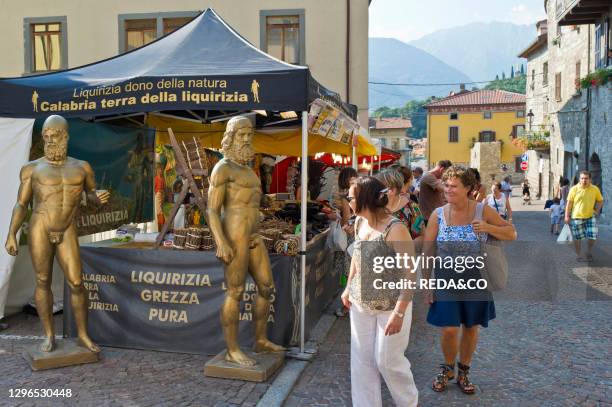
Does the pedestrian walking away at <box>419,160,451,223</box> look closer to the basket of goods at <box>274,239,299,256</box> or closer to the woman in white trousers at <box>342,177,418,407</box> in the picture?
the basket of goods at <box>274,239,299,256</box>

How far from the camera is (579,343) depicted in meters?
5.62

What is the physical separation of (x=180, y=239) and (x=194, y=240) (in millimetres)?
170

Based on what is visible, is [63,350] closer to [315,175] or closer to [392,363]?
[392,363]

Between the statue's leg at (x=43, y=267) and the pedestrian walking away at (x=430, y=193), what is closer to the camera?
the statue's leg at (x=43, y=267)

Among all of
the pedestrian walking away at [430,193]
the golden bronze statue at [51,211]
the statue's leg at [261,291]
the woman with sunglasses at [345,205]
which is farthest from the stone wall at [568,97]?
the golden bronze statue at [51,211]

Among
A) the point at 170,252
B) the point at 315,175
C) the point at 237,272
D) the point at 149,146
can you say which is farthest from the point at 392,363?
the point at 315,175

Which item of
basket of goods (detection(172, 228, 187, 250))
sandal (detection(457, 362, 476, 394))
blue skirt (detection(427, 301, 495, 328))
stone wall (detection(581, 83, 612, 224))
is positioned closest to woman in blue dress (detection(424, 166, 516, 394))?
blue skirt (detection(427, 301, 495, 328))

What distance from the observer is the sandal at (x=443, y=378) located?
4.38 metres

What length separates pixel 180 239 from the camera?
18.0ft

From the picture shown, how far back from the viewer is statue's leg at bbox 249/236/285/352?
185 inches

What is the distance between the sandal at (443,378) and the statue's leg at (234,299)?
1.47 m

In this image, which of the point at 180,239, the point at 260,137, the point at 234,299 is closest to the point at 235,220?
the point at 234,299

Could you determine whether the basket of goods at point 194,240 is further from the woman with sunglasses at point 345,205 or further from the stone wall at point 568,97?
the stone wall at point 568,97

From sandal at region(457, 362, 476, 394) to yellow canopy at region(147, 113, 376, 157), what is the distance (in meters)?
4.43
